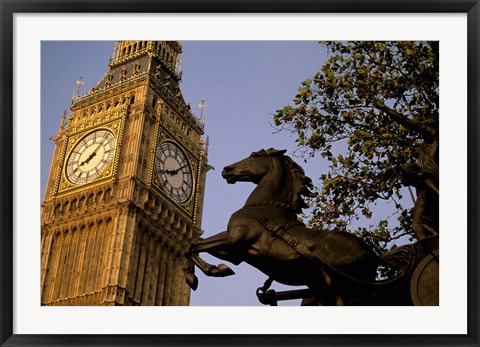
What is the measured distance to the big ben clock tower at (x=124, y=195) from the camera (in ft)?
141

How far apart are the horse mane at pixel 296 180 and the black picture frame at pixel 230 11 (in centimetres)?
284

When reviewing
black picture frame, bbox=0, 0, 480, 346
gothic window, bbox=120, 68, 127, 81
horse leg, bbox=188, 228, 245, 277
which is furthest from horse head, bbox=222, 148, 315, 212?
gothic window, bbox=120, 68, 127, 81

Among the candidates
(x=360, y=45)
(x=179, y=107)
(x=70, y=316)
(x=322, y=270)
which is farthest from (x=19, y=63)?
(x=179, y=107)

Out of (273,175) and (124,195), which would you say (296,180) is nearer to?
(273,175)

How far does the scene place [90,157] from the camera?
46.8 metres

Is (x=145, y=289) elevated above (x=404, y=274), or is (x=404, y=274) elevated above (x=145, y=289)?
(x=145, y=289)

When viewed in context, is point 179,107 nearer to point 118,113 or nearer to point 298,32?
point 118,113

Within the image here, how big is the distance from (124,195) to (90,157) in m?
4.37

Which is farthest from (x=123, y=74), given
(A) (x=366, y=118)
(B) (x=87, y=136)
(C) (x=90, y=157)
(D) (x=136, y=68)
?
(A) (x=366, y=118)

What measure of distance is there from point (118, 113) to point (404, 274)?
40.3 meters

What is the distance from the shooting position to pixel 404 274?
8.55 metres

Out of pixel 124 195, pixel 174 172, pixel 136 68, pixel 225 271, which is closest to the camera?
pixel 225 271

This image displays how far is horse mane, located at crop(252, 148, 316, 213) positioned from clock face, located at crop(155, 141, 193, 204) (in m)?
36.9

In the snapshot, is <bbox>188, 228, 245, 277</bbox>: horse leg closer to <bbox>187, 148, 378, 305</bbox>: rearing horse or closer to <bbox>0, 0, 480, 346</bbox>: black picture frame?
<bbox>187, 148, 378, 305</bbox>: rearing horse
